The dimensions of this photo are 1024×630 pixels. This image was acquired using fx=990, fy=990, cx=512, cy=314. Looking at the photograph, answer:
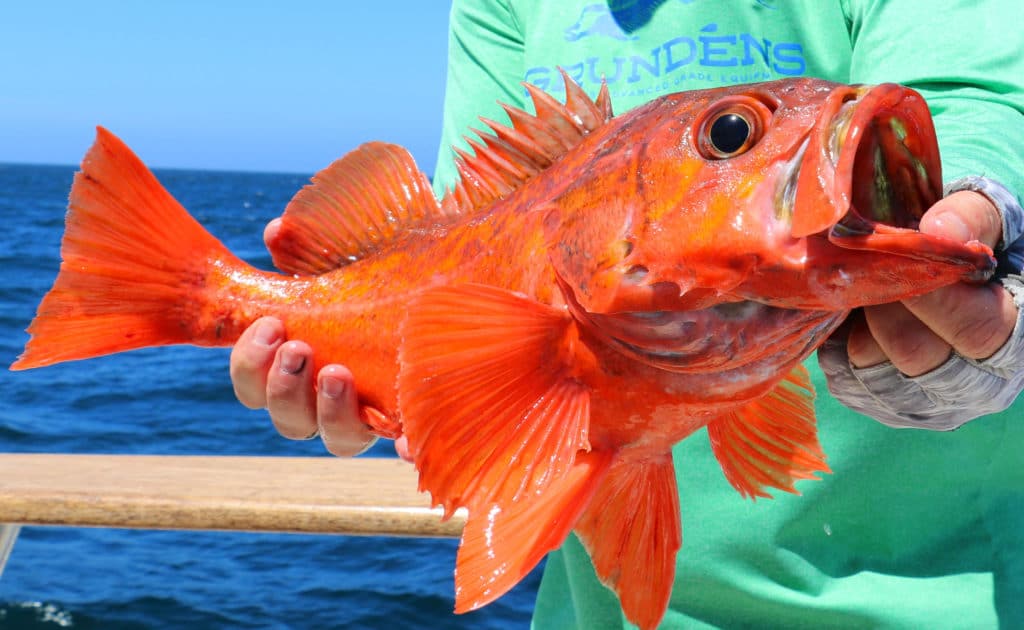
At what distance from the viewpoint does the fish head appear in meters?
1.14

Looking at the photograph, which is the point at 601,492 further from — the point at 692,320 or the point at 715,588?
the point at 715,588

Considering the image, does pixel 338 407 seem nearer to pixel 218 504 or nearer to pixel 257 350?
pixel 257 350

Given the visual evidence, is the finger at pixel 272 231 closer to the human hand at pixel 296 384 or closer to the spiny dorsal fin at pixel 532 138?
the human hand at pixel 296 384

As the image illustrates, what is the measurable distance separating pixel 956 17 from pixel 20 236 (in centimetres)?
3552

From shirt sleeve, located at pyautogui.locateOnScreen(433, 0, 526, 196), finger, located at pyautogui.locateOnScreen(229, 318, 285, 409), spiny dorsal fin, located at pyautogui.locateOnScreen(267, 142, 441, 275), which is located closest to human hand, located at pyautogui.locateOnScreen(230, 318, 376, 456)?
finger, located at pyautogui.locateOnScreen(229, 318, 285, 409)

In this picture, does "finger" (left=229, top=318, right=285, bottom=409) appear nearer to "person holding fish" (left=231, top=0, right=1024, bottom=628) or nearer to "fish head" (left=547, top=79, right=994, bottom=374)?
"person holding fish" (left=231, top=0, right=1024, bottom=628)

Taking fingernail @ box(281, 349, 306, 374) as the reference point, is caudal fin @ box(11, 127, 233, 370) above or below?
above

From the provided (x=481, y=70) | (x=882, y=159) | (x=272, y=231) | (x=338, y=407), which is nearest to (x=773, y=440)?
(x=882, y=159)

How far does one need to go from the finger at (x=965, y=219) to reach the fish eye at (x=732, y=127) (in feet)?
0.78

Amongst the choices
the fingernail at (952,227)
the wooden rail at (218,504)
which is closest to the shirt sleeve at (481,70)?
the wooden rail at (218,504)

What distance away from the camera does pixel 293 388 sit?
2197 millimetres

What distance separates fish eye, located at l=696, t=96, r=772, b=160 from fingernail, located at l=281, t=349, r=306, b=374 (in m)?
1.11

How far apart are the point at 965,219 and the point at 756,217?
286 millimetres

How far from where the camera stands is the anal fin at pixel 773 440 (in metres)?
1.80
